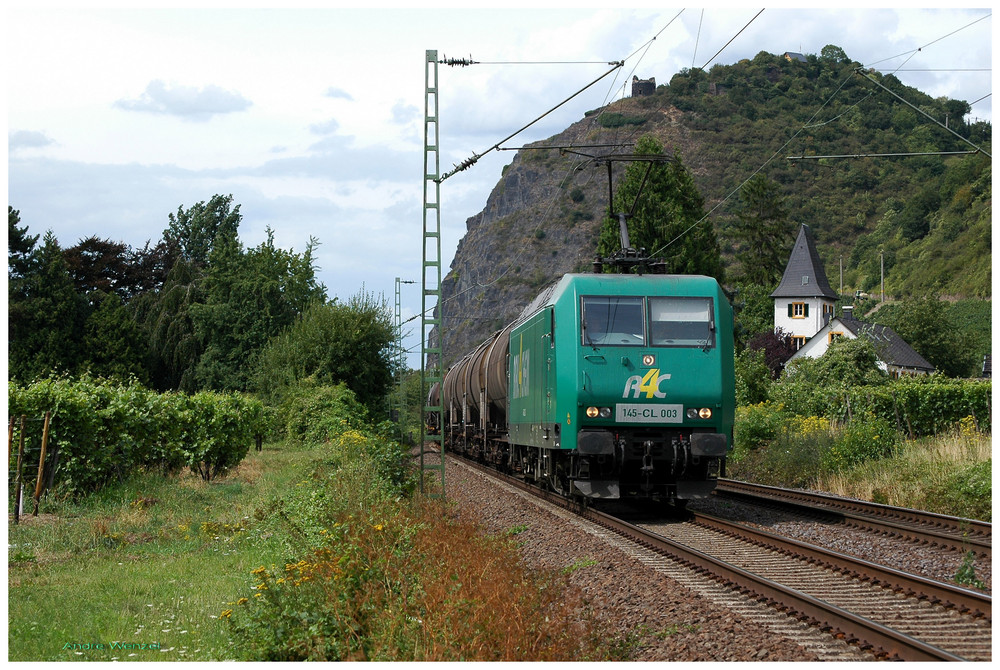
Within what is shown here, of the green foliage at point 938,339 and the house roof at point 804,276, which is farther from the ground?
the house roof at point 804,276

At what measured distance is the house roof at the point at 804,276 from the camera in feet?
262

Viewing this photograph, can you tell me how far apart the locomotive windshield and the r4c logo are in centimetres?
44

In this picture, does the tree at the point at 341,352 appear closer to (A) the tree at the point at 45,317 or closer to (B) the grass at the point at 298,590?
(A) the tree at the point at 45,317

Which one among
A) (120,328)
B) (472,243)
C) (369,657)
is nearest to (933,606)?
(369,657)

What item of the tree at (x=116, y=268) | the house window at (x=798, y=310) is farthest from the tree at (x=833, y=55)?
the tree at (x=116, y=268)

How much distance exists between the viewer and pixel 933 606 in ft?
26.6

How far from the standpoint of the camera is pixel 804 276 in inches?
3194

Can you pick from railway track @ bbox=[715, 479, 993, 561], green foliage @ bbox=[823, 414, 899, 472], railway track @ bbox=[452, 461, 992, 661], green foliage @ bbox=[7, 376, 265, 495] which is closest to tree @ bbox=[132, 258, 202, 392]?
green foliage @ bbox=[7, 376, 265, 495]

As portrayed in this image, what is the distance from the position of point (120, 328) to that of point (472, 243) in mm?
125350

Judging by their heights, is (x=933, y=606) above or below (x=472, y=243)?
below

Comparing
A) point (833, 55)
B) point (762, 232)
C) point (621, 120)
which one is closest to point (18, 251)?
point (762, 232)

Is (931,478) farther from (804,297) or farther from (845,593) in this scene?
(804,297)

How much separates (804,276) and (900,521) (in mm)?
70654

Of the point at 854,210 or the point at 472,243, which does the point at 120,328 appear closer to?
the point at 854,210
